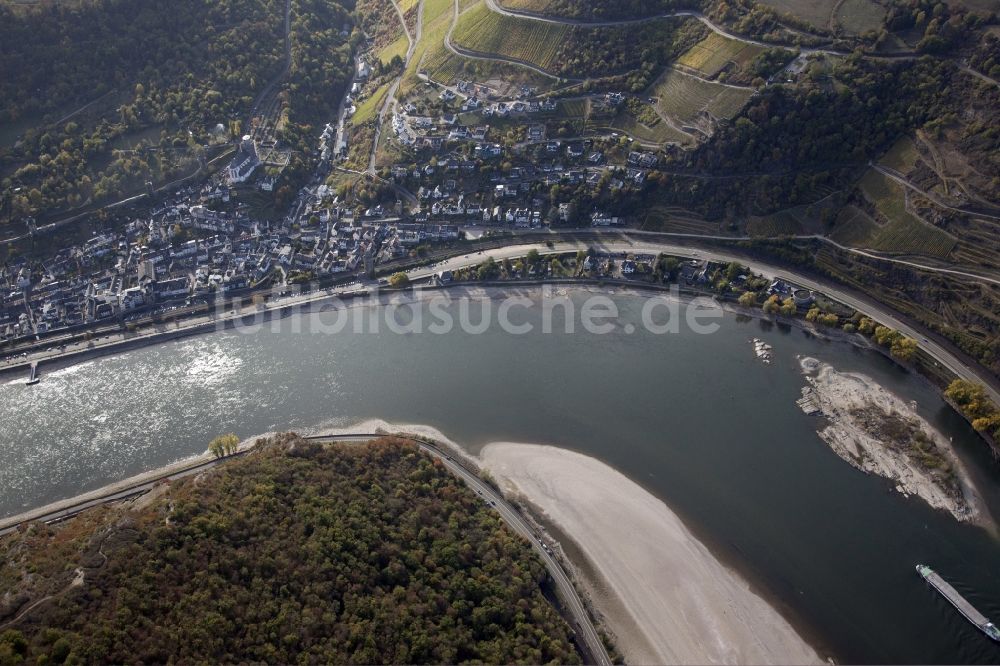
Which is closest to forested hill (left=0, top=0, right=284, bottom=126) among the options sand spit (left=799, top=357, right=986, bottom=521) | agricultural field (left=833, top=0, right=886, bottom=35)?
agricultural field (left=833, top=0, right=886, bottom=35)

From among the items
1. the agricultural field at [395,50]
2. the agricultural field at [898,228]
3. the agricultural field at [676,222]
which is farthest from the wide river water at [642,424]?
the agricultural field at [395,50]

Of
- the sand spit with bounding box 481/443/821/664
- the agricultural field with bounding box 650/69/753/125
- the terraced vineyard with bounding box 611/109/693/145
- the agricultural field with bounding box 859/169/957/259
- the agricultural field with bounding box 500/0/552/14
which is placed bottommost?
the sand spit with bounding box 481/443/821/664

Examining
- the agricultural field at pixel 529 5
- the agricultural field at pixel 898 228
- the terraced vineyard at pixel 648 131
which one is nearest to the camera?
the agricultural field at pixel 898 228

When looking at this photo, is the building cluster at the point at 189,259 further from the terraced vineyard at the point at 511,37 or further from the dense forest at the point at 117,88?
the terraced vineyard at the point at 511,37

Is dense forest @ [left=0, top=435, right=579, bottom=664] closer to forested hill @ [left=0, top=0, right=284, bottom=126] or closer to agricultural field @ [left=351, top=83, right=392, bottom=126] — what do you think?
agricultural field @ [left=351, top=83, right=392, bottom=126]

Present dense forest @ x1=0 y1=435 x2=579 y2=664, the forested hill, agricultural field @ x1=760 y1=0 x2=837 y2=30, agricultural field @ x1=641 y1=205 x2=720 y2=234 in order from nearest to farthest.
Result: dense forest @ x1=0 y1=435 x2=579 y2=664, agricultural field @ x1=641 y1=205 x2=720 y2=234, agricultural field @ x1=760 y1=0 x2=837 y2=30, the forested hill

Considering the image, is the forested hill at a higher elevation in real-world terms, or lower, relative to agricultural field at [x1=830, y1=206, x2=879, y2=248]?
higher

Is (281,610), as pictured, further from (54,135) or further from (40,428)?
(54,135)

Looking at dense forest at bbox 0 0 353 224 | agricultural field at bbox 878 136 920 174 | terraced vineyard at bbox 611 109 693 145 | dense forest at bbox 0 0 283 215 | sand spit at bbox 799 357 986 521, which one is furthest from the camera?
dense forest at bbox 0 0 353 224
